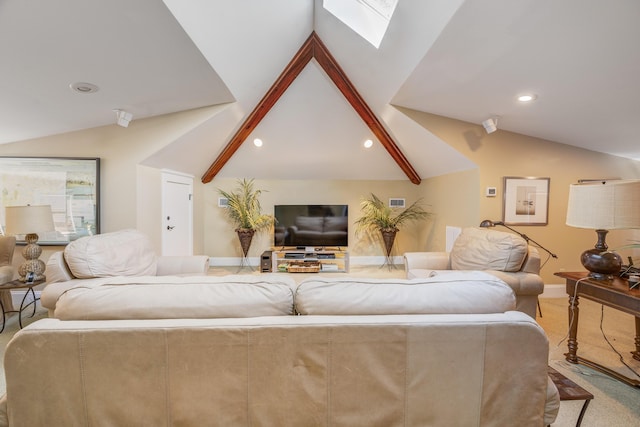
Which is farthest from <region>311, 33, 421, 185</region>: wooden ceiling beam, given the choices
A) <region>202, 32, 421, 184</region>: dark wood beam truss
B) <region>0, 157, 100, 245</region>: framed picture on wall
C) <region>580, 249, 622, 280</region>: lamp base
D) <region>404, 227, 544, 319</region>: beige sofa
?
<region>580, 249, 622, 280</region>: lamp base

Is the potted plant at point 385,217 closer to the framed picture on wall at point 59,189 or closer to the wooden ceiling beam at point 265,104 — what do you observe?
the wooden ceiling beam at point 265,104

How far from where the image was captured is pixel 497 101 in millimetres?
3080

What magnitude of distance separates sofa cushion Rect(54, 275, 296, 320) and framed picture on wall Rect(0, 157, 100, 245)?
9.93 ft

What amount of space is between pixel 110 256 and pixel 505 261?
336cm

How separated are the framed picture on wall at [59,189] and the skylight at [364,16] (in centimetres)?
319

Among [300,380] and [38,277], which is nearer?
[300,380]

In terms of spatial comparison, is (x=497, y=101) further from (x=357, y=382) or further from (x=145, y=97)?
(x=145, y=97)

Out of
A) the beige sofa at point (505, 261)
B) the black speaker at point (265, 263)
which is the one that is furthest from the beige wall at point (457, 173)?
the black speaker at point (265, 263)

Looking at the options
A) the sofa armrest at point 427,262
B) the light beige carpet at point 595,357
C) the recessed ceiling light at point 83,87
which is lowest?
the light beige carpet at point 595,357

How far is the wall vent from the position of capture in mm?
5770

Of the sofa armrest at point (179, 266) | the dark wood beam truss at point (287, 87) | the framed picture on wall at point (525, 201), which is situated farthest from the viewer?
the framed picture on wall at point (525, 201)

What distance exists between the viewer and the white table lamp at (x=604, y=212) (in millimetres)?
1817

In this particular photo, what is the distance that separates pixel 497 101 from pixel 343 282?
2.97m

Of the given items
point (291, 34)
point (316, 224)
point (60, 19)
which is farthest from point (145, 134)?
point (316, 224)
